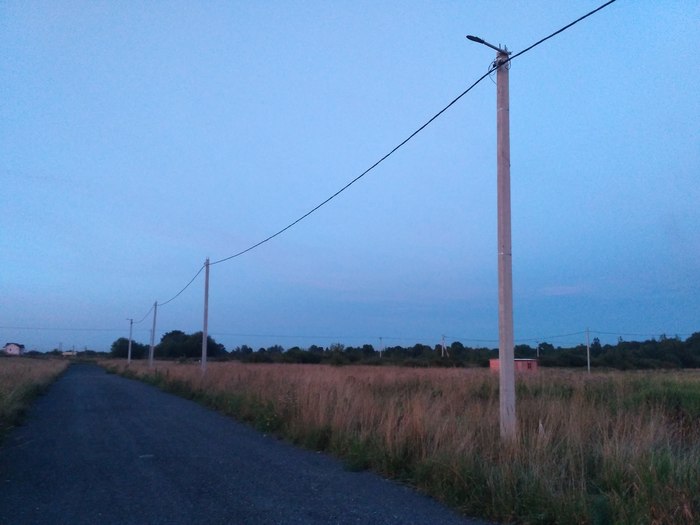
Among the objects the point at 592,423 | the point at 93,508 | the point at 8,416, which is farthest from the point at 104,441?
the point at 592,423

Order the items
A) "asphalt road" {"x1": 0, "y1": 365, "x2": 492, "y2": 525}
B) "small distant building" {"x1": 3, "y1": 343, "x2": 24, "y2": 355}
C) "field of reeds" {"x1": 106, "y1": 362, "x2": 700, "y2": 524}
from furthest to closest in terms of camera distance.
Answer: "small distant building" {"x1": 3, "y1": 343, "x2": 24, "y2": 355} < "asphalt road" {"x1": 0, "y1": 365, "x2": 492, "y2": 525} < "field of reeds" {"x1": 106, "y1": 362, "x2": 700, "y2": 524}

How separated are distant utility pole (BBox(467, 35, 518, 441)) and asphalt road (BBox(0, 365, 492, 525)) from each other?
7.21ft

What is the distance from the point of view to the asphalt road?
7953mm

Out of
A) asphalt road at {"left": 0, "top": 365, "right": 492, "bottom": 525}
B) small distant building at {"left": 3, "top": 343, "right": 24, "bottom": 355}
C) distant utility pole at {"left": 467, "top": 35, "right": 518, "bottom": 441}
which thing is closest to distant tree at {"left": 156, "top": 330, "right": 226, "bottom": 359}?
small distant building at {"left": 3, "top": 343, "right": 24, "bottom": 355}

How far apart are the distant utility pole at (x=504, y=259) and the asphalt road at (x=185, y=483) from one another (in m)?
2.20

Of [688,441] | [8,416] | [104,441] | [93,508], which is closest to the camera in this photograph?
[93,508]

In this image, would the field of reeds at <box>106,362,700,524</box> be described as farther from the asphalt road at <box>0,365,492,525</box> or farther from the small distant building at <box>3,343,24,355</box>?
the small distant building at <box>3,343,24,355</box>

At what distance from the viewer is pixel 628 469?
25.5ft

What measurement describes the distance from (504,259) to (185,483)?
19.9 feet

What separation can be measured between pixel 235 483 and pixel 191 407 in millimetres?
14970

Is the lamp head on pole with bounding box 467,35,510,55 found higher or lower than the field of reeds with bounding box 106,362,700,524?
higher

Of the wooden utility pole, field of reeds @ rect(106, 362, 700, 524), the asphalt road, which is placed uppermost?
the wooden utility pole

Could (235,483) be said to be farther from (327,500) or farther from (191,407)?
(191,407)

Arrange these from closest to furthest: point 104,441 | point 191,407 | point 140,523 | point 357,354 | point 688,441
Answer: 1. point 140,523
2. point 688,441
3. point 104,441
4. point 191,407
5. point 357,354
